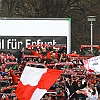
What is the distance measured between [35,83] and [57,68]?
28.2 ft

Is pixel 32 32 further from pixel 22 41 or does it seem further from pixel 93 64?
pixel 93 64

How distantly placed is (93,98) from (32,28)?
21.2ft

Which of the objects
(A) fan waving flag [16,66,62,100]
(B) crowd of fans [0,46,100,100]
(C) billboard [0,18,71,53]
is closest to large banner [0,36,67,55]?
(C) billboard [0,18,71,53]

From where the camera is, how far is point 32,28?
24.4 metres

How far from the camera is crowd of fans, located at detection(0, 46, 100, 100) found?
19.1 metres

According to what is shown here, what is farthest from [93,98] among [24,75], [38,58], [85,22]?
[85,22]

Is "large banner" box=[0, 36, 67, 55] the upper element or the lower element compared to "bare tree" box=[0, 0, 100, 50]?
lower

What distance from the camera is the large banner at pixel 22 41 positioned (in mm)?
24219

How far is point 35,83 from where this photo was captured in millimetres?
13062

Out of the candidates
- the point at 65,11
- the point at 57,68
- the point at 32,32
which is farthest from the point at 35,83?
the point at 65,11

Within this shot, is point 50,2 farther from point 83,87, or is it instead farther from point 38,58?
point 83,87

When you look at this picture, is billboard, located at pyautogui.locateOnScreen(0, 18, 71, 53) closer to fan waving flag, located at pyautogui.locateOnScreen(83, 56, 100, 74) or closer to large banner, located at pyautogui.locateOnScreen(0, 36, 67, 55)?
large banner, located at pyautogui.locateOnScreen(0, 36, 67, 55)

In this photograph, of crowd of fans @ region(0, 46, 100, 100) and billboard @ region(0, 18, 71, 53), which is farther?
billboard @ region(0, 18, 71, 53)

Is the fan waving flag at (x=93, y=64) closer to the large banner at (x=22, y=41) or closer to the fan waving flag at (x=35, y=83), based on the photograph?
the large banner at (x=22, y=41)
